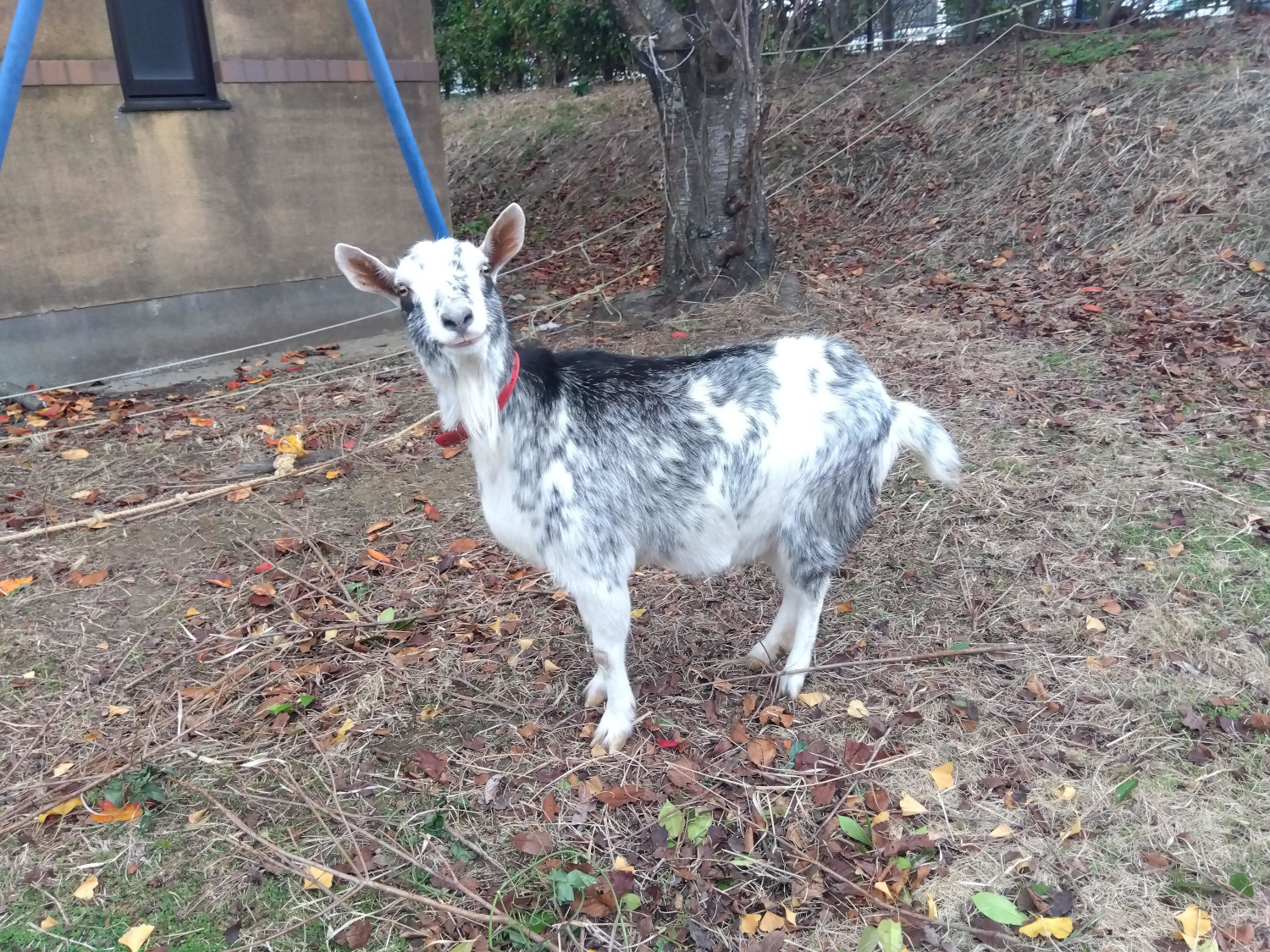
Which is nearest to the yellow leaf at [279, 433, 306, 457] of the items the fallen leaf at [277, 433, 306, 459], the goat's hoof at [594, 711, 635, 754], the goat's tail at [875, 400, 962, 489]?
the fallen leaf at [277, 433, 306, 459]

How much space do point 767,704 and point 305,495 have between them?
322cm

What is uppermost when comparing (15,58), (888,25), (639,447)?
(888,25)

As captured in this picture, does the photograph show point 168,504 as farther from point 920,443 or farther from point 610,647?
point 920,443

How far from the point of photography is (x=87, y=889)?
2.85m

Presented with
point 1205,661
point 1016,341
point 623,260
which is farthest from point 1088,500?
point 623,260

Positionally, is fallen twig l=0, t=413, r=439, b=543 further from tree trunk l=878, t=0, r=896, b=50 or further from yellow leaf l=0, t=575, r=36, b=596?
tree trunk l=878, t=0, r=896, b=50

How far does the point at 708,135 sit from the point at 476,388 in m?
5.16

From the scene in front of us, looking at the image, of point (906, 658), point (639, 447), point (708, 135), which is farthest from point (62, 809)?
point (708, 135)

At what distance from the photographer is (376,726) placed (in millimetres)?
3510

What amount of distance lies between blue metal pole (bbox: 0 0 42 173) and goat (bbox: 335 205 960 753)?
1885 millimetres

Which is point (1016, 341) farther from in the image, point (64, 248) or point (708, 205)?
point (64, 248)

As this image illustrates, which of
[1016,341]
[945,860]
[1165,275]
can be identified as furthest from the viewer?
[1165,275]


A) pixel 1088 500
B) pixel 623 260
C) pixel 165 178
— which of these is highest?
pixel 165 178

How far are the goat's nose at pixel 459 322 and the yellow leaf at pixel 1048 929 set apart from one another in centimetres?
248
